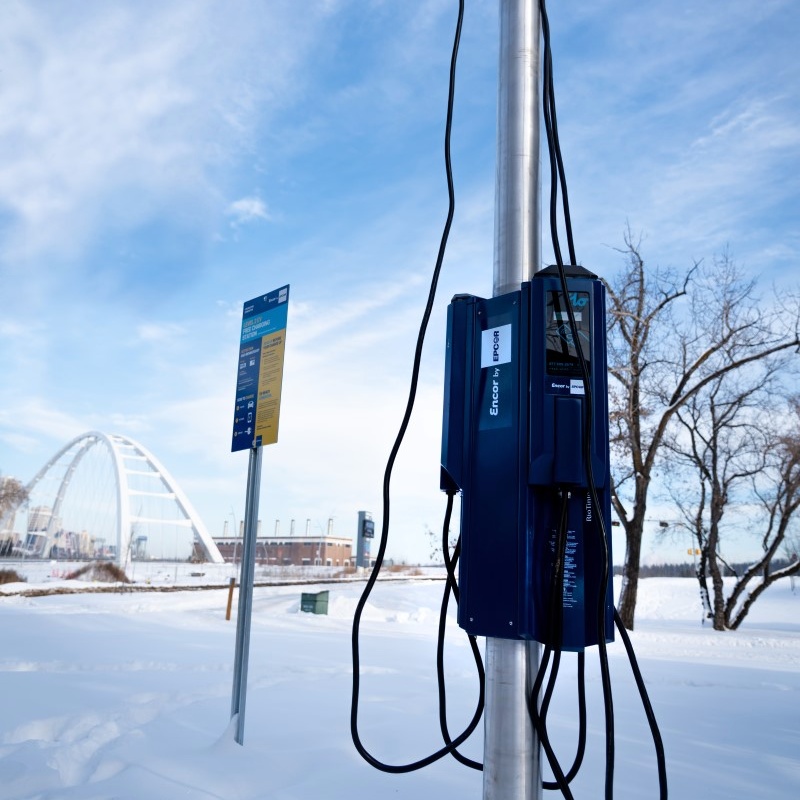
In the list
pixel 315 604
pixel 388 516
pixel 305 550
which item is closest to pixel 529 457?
pixel 388 516

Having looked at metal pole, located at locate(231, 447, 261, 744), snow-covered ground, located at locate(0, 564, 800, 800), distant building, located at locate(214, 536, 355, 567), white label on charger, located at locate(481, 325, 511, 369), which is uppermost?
white label on charger, located at locate(481, 325, 511, 369)

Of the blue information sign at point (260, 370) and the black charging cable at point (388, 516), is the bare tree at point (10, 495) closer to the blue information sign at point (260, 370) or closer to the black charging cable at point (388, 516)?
the blue information sign at point (260, 370)

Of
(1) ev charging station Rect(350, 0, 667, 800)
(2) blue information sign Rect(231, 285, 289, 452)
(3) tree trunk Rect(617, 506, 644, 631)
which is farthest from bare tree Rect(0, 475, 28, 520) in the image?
(1) ev charging station Rect(350, 0, 667, 800)

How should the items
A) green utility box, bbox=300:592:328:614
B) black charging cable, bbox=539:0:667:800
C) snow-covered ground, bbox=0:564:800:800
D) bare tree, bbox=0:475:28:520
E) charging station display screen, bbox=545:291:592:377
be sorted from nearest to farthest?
black charging cable, bbox=539:0:667:800, charging station display screen, bbox=545:291:592:377, snow-covered ground, bbox=0:564:800:800, green utility box, bbox=300:592:328:614, bare tree, bbox=0:475:28:520

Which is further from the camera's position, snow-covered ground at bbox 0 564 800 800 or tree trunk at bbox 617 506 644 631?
tree trunk at bbox 617 506 644 631

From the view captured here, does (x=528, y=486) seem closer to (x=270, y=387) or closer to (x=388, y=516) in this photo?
(x=388, y=516)

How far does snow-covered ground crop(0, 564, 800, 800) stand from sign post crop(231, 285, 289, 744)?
678mm

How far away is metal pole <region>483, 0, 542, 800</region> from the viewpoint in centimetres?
135

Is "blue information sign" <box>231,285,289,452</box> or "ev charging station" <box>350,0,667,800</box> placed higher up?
"blue information sign" <box>231,285,289,452</box>

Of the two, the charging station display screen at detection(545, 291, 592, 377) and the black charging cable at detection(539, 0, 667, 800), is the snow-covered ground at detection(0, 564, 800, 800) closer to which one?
the black charging cable at detection(539, 0, 667, 800)

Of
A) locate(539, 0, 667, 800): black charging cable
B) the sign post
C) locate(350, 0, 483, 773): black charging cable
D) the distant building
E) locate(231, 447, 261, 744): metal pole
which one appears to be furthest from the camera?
the distant building

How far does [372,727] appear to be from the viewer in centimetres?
359

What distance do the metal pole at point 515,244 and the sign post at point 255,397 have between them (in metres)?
2.48

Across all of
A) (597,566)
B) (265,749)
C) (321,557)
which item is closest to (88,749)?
(265,749)
